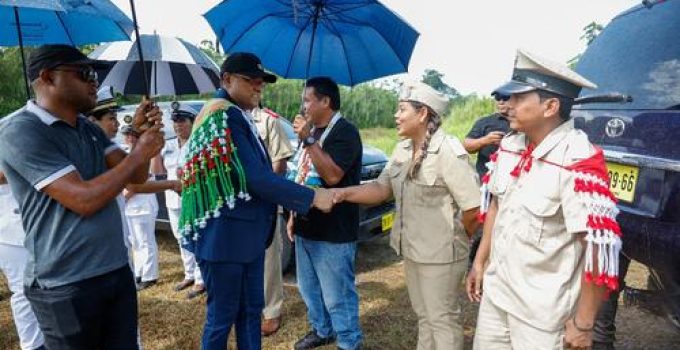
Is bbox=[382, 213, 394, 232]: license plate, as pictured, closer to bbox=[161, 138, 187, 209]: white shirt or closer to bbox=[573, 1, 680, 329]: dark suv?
bbox=[161, 138, 187, 209]: white shirt

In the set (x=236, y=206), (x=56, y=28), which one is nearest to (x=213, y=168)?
(x=236, y=206)

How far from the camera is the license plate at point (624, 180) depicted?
8.03 ft

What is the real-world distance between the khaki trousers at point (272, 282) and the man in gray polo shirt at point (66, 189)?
185cm

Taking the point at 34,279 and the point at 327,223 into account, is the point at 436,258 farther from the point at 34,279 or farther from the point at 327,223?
the point at 34,279

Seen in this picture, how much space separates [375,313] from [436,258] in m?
1.71

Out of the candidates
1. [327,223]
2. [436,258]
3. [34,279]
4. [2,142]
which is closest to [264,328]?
[327,223]

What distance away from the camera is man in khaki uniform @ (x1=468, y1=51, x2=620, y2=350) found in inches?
75.2

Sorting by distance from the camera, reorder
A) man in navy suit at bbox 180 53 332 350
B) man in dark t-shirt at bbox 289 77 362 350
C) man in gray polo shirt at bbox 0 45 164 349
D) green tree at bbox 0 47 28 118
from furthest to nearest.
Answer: green tree at bbox 0 47 28 118
man in dark t-shirt at bbox 289 77 362 350
man in navy suit at bbox 180 53 332 350
man in gray polo shirt at bbox 0 45 164 349

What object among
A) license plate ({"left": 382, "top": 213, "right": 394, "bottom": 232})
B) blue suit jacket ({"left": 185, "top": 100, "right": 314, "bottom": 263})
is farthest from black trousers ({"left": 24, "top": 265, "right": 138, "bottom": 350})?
license plate ({"left": 382, "top": 213, "right": 394, "bottom": 232})

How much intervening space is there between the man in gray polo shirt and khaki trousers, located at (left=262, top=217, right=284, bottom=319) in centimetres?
185

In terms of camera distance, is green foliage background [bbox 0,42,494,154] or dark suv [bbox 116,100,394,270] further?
green foliage background [bbox 0,42,494,154]

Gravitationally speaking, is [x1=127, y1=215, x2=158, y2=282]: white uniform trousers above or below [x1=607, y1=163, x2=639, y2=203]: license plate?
below

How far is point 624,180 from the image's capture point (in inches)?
98.7

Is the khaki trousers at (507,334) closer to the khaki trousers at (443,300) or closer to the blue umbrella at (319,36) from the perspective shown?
the khaki trousers at (443,300)
